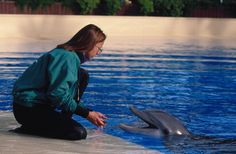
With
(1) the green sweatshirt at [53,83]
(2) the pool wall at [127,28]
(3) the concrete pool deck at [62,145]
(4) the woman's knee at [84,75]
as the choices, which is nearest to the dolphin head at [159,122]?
(3) the concrete pool deck at [62,145]

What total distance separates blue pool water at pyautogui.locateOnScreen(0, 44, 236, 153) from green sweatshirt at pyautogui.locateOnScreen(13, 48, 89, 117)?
1129mm

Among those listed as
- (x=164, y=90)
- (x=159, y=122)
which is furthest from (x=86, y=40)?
(x=164, y=90)

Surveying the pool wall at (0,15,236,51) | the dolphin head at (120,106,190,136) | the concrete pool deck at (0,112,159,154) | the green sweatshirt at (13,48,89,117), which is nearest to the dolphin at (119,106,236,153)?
the dolphin head at (120,106,190,136)

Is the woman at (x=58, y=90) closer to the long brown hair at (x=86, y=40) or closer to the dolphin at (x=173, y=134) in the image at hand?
the long brown hair at (x=86, y=40)

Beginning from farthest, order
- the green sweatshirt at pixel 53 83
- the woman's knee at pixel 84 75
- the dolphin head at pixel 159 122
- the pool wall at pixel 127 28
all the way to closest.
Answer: the pool wall at pixel 127 28 < the dolphin head at pixel 159 122 < the woman's knee at pixel 84 75 < the green sweatshirt at pixel 53 83

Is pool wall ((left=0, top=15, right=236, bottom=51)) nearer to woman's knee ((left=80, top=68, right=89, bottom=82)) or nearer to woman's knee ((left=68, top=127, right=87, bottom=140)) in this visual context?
woman's knee ((left=80, top=68, right=89, bottom=82))

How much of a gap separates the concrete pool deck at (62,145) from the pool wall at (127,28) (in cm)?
1800

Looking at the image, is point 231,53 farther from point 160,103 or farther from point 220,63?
point 160,103

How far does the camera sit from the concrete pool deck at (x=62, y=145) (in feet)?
16.3

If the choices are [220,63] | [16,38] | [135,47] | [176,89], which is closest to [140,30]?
[16,38]

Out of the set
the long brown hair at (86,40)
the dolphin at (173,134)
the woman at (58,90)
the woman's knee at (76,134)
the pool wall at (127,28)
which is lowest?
the pool wall at (127,28)

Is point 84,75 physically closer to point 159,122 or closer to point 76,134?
point 76,134

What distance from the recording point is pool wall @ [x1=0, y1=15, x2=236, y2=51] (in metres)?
24.6

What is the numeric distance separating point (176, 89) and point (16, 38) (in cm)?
1388
